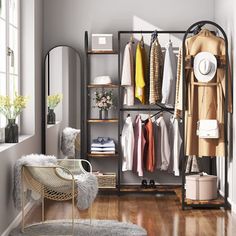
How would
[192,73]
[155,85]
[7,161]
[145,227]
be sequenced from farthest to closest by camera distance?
[155,85]
[192,73]
[145,227]
[7,161]

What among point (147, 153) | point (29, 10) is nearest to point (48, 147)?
point (147, 153)

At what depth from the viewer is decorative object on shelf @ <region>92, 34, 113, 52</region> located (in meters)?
7.41

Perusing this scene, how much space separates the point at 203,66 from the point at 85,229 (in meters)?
2.20

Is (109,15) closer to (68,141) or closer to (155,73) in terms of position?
(155,73)

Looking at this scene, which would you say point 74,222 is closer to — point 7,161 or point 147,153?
point 7,161

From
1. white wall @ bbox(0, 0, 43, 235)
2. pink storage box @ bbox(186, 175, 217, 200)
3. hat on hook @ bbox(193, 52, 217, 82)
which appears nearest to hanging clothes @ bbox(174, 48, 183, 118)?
hat on hook @ bbox(193, 52, 217, 82)

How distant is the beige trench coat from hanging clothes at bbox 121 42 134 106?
0.83 metres

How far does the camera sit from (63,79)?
24.5ft

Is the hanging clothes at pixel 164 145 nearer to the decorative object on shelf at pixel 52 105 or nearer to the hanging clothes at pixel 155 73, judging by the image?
the hanging clothes at pixel 155 73

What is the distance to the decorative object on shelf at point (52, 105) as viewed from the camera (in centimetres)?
749

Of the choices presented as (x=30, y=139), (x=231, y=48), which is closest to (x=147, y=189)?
(x=30, y=139)

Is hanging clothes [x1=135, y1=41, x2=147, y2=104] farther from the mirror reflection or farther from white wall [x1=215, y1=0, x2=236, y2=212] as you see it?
white wall [x1=215, y1=0, x2=236, y2=212]

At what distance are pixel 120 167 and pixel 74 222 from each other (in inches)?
Result: 76.9

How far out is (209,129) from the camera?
655 cm
